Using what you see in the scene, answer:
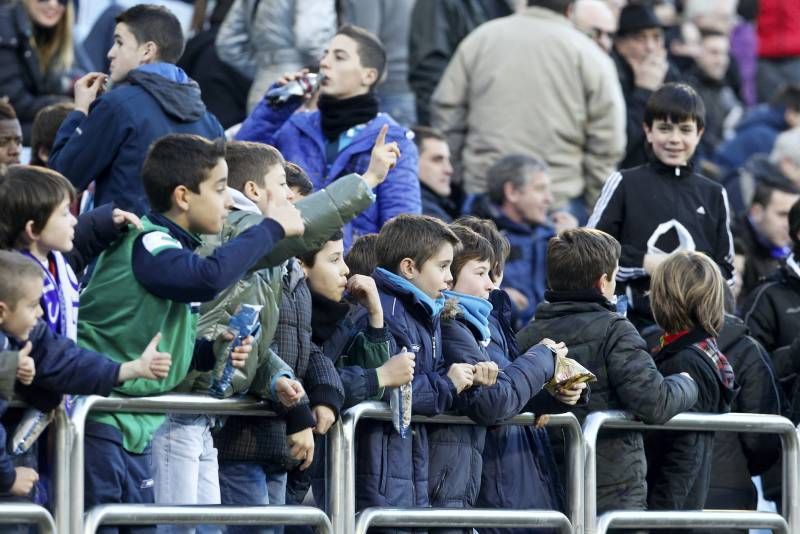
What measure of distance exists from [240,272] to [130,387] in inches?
20.3

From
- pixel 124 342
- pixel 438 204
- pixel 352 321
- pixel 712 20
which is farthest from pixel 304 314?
pixel 712 20

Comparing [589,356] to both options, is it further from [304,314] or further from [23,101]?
[23,101]

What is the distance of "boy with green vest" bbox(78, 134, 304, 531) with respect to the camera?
6.00 metres

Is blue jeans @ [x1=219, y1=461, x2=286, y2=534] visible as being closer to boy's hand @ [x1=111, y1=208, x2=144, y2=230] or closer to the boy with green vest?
the boy with green vest

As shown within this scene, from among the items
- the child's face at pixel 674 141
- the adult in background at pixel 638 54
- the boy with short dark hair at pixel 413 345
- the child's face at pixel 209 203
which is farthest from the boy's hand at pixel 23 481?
the adult in background at pixel 638 54

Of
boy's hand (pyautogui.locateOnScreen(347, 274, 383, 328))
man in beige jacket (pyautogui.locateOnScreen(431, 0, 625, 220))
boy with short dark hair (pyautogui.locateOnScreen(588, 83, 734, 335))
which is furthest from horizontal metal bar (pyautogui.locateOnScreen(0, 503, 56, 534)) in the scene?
man in beige jacket (pyautogui.locateOnScreen(431, 0, 625, 220))

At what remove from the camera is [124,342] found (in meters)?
6.11

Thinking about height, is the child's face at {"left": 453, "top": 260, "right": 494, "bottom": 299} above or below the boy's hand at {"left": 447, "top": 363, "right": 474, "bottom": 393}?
above

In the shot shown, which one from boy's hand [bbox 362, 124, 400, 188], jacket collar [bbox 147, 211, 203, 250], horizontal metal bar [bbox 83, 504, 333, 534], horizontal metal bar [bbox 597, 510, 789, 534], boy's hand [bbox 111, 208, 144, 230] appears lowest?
horizontal metal bar [bbox 597, 510, 789, 534]

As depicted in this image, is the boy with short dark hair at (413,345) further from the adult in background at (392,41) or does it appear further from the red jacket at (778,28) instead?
the red jacket at (778,28)

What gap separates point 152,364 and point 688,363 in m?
2.65

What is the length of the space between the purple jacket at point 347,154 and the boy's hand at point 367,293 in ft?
6.74

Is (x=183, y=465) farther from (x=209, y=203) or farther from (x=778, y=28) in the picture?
(x=778, y=28)

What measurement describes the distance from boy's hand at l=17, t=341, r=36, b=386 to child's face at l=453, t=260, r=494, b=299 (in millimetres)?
2062
